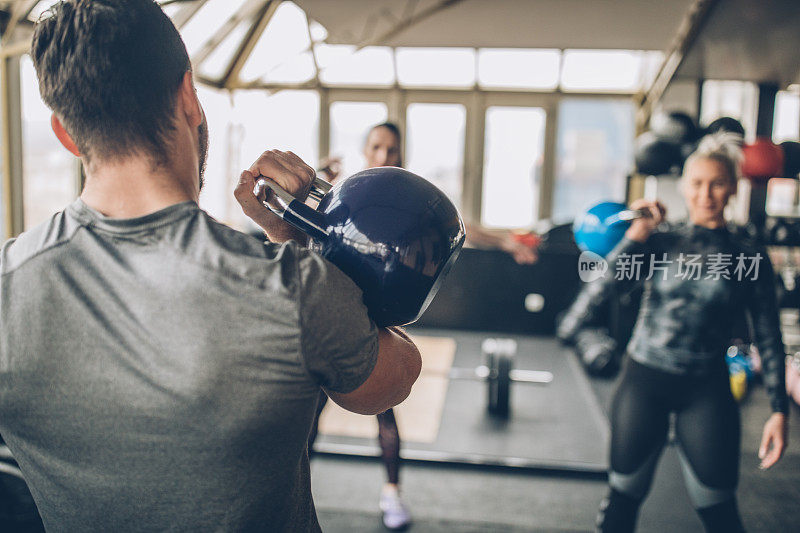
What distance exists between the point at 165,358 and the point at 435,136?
7.96 metres

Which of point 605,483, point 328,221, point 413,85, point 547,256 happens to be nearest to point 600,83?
point 413,85

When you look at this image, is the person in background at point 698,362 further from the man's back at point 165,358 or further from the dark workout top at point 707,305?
the man's back at point 165,358

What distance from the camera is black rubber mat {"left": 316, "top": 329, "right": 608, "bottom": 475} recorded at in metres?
3.24

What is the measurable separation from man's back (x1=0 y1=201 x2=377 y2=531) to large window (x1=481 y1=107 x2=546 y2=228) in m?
7.82

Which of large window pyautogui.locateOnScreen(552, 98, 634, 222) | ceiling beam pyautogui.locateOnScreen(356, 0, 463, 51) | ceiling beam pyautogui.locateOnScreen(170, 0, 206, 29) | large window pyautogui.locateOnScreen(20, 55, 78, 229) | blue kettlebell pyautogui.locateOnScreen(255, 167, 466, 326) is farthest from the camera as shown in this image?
large window pyautogui.locateOnScreen(552, 98, 634, 222)

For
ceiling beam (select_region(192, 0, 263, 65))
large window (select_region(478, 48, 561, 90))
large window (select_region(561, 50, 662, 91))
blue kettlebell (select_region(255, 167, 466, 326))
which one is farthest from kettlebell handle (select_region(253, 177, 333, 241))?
large window (select_region(561, 50, 662, 91))

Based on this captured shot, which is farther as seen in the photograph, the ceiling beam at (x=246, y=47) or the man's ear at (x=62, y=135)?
the ceiling beam at (x=246, y=47)

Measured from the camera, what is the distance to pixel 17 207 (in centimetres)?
462

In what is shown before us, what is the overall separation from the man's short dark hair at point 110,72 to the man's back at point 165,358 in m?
0.10

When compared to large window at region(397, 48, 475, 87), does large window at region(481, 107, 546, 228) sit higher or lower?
lower

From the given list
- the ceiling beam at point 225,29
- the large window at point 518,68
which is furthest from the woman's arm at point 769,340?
the large window at point 518,68

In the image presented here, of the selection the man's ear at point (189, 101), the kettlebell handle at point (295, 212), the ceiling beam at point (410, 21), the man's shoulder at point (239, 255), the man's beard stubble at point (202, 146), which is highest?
the ceiling beam at point (410, 21)

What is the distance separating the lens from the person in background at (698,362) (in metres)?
1.86

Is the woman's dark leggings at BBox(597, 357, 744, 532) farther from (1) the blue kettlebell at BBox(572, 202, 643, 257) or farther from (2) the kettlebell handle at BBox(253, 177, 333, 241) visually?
(2) the kettlebell handle at BBox(253, 177, 333, 241)
